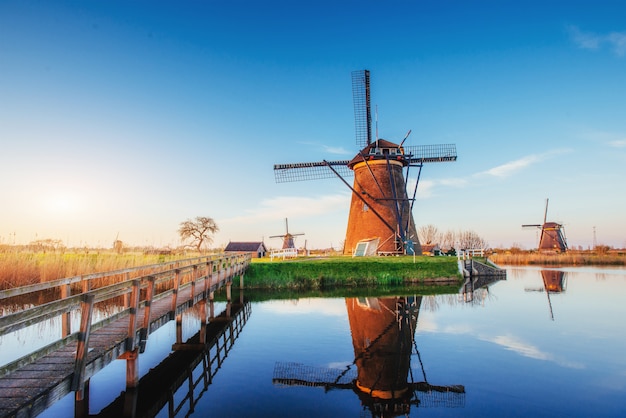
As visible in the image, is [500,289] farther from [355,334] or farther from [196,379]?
[196,379]

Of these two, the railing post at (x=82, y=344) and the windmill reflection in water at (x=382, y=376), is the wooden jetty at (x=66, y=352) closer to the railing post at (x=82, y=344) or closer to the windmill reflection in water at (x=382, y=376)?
the railing post at (x=82, y=344)

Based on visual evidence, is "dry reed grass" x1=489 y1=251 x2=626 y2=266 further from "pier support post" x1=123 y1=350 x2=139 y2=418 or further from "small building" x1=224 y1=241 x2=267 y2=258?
"pier support post" x1=123 y1=350 x2=139 y2=418

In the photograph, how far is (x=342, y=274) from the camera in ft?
77.5

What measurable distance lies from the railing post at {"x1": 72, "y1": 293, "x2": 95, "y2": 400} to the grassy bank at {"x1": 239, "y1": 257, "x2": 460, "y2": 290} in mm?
17796

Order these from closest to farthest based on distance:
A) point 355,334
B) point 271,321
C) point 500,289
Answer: point 355,334 → point 271,321 → point 500,289

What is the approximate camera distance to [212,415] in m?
6.20

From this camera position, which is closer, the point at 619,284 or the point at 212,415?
the point at 212,415

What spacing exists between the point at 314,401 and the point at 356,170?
24.4 metres

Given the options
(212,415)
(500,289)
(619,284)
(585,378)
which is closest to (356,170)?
(500,289)

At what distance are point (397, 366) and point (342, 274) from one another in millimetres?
15166

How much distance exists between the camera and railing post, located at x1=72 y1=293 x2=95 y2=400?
4.74 meters

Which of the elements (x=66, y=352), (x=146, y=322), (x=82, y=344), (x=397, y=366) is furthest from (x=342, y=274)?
(x=82, y=344)

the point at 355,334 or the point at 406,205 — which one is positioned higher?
the point at 406,205

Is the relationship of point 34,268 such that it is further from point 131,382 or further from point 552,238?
point 552,238
